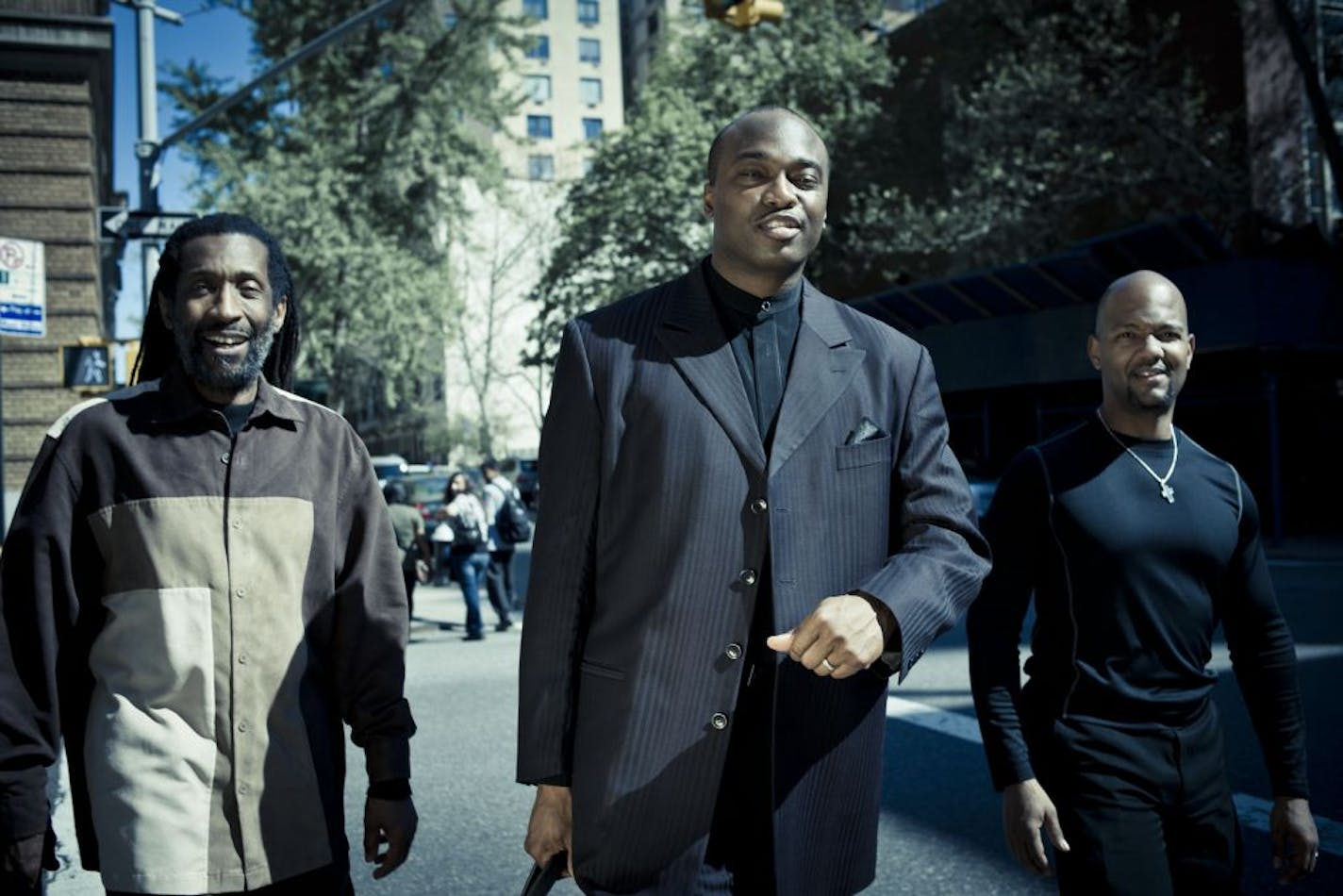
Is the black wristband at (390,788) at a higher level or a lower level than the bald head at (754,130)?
lower

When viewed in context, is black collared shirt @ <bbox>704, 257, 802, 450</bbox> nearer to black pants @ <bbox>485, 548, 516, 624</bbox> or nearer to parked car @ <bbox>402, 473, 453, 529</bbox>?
black pants @ <bbox>485, 548, 516, 624</bbox>

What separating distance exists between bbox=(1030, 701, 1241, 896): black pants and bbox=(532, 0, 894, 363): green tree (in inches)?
1102

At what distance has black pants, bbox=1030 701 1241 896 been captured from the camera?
2.90m

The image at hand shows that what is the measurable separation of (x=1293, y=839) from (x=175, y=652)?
2.59 m

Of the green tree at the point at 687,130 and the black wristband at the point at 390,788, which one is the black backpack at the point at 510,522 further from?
the green tree at the point at 687,130

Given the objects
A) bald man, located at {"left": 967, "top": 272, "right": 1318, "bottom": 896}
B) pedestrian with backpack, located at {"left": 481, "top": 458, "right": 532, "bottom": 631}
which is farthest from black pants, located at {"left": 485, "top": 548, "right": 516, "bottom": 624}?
bald man, located at {"left": 967, "top": 272, "right": 1318, "bottom": 896}

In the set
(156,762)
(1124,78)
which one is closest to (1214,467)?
(156,762)

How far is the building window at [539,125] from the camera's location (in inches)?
3233

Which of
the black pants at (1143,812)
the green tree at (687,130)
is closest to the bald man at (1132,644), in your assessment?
the black pants at (1143,812)

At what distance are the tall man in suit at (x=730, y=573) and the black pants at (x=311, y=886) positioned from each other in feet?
1.96

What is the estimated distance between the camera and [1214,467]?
10.6 feet

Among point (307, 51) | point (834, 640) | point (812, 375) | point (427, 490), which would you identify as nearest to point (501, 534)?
point (307, 51)

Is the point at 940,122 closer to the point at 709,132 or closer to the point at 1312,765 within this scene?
the point at 709,132

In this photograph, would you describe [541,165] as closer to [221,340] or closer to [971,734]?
[971,734]
